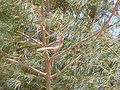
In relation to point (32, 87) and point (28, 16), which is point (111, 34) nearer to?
point (28, 16)

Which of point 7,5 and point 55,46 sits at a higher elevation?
point 7,5

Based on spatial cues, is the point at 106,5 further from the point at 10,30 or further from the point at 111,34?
the point at 10,30

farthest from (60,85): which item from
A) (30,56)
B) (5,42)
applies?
(5,42)

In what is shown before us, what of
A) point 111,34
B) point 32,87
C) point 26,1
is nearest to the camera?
point 26,1

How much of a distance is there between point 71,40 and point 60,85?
24 cm

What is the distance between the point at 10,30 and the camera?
1079 millimetres

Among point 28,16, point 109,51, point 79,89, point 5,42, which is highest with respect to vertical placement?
point 28,16

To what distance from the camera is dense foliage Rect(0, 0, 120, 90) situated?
1.04 metres

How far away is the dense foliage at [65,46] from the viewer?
3.41ft

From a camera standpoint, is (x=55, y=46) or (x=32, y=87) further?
(x=32, y=87)

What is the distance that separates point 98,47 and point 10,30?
0.44 metres

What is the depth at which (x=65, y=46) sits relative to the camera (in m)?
1.15

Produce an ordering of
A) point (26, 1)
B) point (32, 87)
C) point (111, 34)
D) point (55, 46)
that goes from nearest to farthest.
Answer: point (55, 46), point (26, 1), point (111, 34), point (32, 87)

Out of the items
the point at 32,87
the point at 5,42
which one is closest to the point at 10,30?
the point at 5,42
